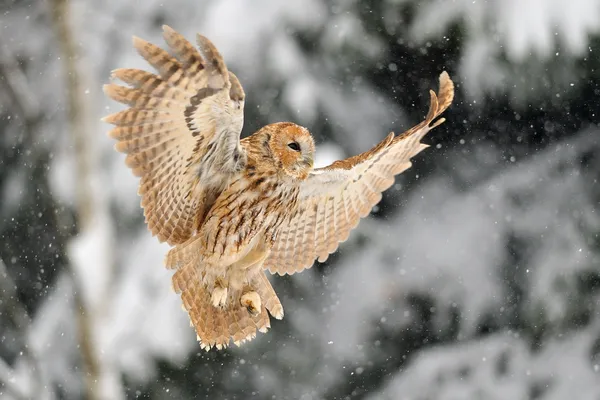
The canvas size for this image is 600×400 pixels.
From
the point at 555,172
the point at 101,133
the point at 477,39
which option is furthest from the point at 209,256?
the point at 555,172

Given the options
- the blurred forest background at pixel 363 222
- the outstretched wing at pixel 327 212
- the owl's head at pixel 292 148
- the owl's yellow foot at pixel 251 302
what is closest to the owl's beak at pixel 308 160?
the owl's head at pixel 292 148

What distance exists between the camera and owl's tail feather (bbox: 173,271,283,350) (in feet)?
4.93

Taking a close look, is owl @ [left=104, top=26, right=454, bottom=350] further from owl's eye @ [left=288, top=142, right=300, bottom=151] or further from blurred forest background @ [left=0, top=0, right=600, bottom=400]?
blurred forest background @ [left=0, top=0, right=600, bottom=400]

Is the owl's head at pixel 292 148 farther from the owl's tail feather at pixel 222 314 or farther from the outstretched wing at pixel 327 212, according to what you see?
the owl's tail feather at pixel 222 314

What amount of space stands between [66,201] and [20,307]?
0.42 m

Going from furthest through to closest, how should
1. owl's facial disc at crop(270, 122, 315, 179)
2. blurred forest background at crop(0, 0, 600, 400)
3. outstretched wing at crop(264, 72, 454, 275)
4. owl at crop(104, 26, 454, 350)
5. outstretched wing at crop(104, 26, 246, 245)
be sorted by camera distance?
1. blurred forest background at crop(0, 0, 600, 400)
2. outstretched wing at crop(264, 72, 454, 275)
3. owl's facial disc at crop(270, 122, 315, 179)
4. owl at crop(104, 26, 454, 350)
5. outstretched wing at crop(104, 26, 246, 245)

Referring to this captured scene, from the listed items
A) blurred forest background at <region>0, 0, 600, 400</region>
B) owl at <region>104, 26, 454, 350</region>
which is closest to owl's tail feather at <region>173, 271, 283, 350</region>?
owl at <region>104, 26, 454, 350</region>

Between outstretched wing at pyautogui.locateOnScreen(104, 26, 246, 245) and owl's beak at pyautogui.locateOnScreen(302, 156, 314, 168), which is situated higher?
owl's beak at pyautogui.locateOnScreen(302, 156, 314, 168)

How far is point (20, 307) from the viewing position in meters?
3.37

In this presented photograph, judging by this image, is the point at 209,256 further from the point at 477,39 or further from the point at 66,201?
the point at 477,39

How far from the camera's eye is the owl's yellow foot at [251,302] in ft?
4.90

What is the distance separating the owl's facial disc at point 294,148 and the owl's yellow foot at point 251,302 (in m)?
0.20

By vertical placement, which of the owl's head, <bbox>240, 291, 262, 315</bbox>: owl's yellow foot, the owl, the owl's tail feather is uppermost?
the owl's head

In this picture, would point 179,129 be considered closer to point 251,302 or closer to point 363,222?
point 251,302
